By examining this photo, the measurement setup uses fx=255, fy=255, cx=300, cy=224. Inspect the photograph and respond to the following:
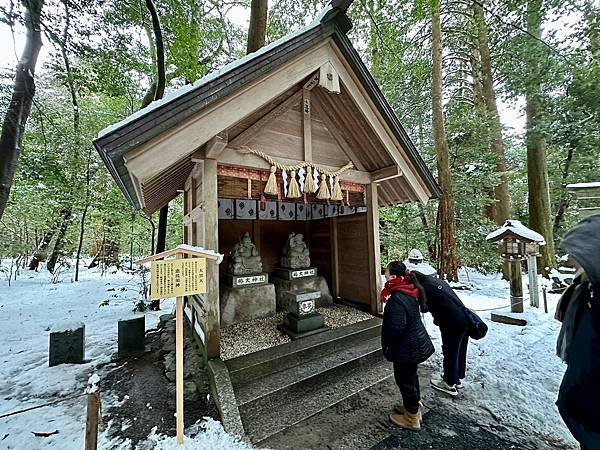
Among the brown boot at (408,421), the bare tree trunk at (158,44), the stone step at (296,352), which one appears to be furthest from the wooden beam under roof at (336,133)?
the brown boot at (408,421)

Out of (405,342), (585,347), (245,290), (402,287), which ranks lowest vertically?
(405,342)

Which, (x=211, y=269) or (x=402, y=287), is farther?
(x=211, y=269)

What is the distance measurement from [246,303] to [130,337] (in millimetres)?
2202

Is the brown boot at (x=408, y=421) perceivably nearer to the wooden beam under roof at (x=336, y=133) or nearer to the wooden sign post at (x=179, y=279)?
the wooden sign post at (x=179, y=279)

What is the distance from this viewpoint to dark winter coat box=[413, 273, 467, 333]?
328 centimetres

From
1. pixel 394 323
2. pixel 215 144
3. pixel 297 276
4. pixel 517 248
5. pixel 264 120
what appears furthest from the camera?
pixel 297 276

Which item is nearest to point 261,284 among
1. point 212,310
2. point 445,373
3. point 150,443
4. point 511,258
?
point 212,310

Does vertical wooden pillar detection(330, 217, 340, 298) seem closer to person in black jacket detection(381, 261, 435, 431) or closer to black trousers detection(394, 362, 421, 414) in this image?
person in black jacket detection(381, 261, 435, 431)

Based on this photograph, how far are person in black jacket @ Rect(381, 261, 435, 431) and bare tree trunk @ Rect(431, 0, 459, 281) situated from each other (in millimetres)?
6907

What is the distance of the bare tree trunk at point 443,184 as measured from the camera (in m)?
8.77

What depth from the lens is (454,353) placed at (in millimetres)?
3400

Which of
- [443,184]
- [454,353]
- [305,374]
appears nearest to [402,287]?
[454,353]

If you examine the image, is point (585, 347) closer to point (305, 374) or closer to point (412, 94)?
point (305, 374)

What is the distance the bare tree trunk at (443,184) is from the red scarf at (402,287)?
6.81 m
